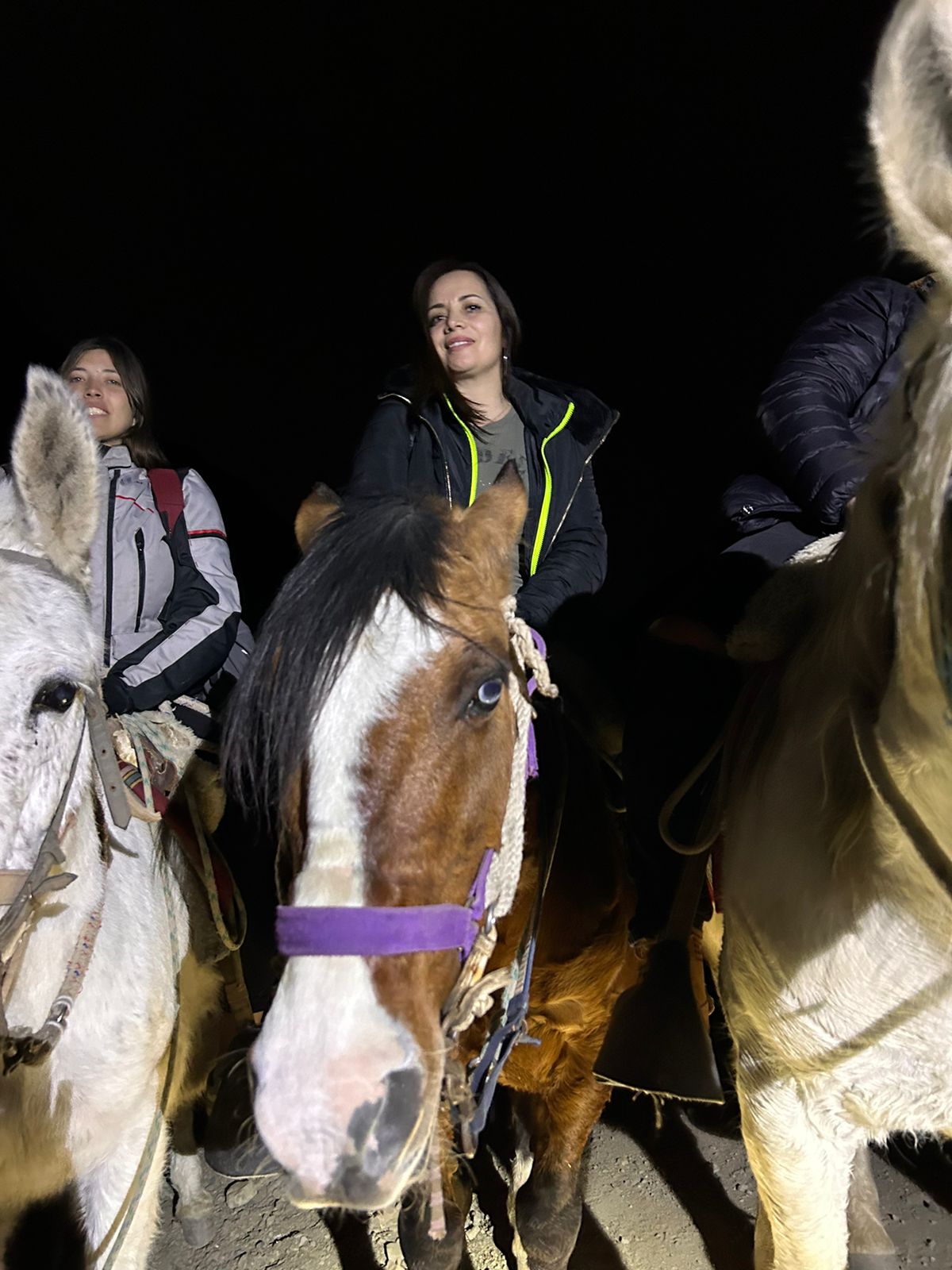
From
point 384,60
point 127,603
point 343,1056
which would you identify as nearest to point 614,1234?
point 343,1056

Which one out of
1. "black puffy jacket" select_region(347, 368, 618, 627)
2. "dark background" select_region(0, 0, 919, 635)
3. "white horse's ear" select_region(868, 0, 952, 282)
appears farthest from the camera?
"dark background" select_region(0, 0, 919, 635)

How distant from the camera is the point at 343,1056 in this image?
1058 millimetres

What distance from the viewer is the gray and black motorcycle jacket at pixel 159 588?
2396 mm

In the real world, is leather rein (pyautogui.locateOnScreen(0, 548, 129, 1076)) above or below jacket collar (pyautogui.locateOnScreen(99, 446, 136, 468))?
below

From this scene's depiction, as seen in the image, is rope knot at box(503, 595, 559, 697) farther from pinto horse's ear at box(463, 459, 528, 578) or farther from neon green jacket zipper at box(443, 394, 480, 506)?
neon green jacket zipper at box(443, 394, 480, 506)

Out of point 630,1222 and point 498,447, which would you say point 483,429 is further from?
point 630,1222

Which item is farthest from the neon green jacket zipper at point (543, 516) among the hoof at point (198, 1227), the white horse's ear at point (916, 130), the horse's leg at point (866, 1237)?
the hoof at point (198, 1227)

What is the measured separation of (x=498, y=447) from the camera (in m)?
2.27

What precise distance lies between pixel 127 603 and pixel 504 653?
1665mm

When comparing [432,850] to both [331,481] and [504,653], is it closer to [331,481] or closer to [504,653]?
[504,653]

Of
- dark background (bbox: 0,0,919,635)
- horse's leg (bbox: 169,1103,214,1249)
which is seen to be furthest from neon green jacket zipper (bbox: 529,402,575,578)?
dark background (bbox: 0,0,919,635)

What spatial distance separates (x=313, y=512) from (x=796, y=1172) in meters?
1.67

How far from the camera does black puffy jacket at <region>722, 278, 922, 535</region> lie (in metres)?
1.50

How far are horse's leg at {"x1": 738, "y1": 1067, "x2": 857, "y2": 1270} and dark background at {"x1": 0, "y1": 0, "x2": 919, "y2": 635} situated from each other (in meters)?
4.21
